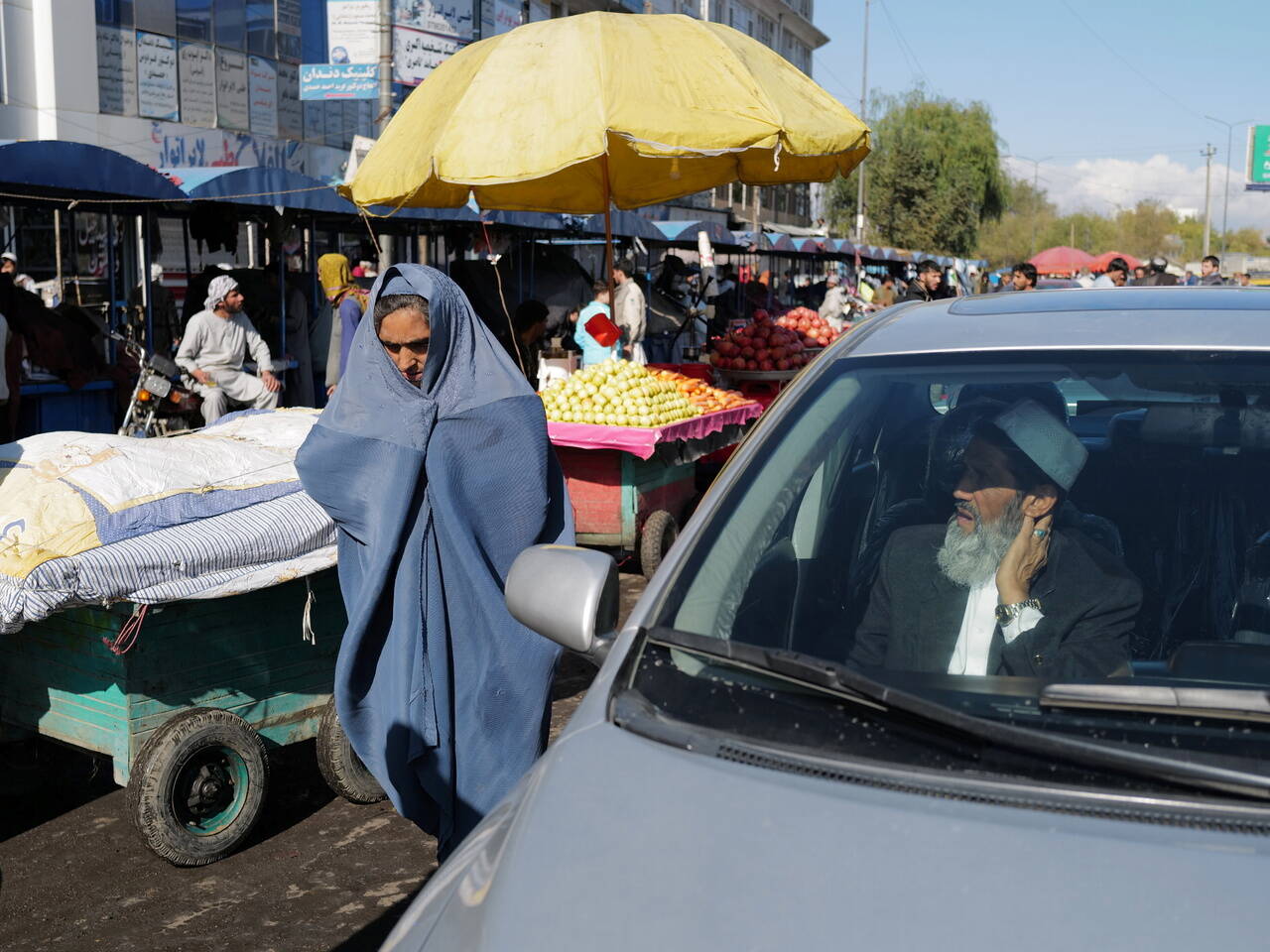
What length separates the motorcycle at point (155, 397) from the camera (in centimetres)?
1040

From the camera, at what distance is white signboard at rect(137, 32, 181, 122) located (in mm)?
18172

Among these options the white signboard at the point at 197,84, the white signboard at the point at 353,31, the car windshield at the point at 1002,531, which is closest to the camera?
the car windshield at the point at 1002,531

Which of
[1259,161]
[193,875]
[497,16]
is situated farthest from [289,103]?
[1259,161]

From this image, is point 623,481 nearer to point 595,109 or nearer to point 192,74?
point 595,109

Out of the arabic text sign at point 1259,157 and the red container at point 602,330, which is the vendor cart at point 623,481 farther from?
the arabic text sign at point 1259,157

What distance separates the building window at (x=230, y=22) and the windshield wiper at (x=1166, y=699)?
65.9 feet

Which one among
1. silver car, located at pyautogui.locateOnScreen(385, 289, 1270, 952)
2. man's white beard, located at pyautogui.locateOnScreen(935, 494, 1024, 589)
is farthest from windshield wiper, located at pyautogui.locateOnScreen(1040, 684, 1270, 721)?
man's white beard, located at pyautogui.locateOnScreen(935, 494, 1024, 589)

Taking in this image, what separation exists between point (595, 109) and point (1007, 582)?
17.0 feet

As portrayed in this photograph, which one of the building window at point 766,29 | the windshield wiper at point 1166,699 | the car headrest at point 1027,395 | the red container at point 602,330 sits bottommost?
the windshield wiper at point 1166,699

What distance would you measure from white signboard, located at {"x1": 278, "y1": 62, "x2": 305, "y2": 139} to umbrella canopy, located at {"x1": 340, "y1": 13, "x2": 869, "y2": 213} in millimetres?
14395

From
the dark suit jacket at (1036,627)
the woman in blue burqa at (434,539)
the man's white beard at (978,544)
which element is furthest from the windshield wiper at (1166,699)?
the woman in blue burqa at (434,539)

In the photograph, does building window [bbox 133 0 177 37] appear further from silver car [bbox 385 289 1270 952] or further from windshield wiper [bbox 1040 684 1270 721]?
windshield wiper [bbox 1040 684 1270 721]

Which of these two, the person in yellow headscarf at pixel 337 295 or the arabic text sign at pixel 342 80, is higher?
the arabic text sign at pixel 342 80

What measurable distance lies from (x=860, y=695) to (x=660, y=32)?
6.30m
